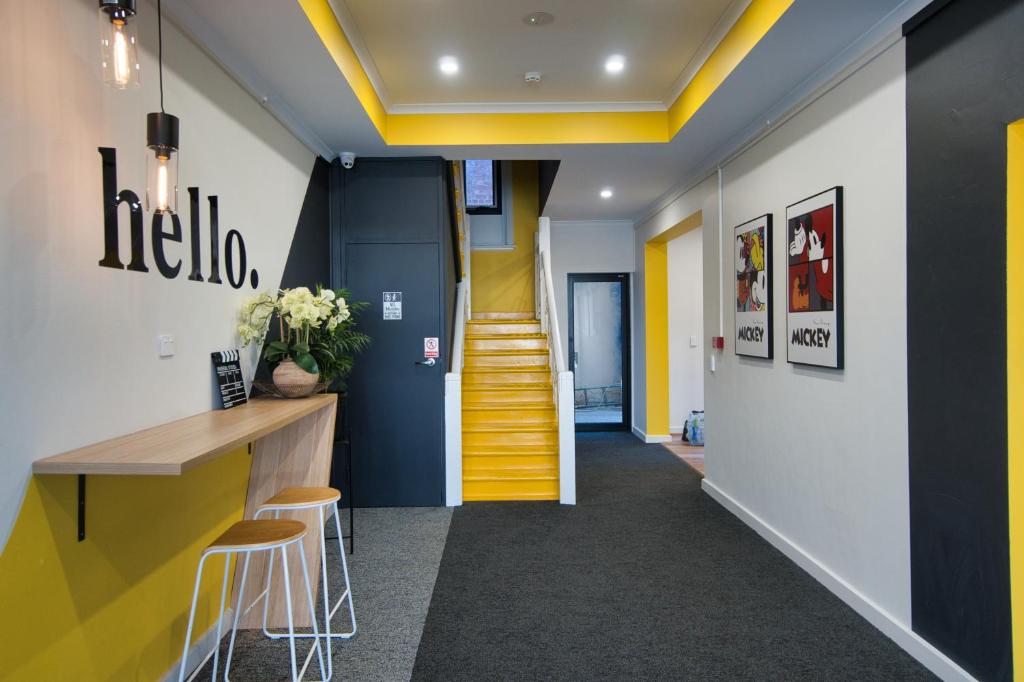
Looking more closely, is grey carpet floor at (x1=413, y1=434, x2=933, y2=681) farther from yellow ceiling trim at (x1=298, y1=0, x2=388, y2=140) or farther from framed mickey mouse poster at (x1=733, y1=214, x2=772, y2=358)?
yellow ceiling trim at (x1=298, y1=0, x2=388, y2=140)

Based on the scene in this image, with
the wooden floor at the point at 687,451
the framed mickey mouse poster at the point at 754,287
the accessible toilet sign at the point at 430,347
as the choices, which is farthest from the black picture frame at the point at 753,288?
the accessible toilet sign at the point at 430,347

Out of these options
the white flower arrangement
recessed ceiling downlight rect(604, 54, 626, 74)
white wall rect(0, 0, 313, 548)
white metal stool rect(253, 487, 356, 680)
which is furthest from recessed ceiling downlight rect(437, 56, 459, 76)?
white metal stool rect(253, 487, 356, 680)

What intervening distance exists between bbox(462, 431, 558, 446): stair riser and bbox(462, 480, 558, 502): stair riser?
1.01 ft

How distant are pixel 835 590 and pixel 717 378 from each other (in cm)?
197

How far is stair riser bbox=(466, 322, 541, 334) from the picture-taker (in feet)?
22.7

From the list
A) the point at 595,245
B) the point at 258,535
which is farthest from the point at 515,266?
the point at 258,535

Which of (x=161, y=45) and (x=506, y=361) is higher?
(x=161, y=45)

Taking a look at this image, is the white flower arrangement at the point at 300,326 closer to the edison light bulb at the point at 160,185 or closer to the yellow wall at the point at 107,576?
the yellow wall at the point at 107,576

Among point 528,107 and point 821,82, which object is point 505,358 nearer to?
point 528,107

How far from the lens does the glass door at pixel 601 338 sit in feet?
25.7

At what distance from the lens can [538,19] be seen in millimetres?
3135

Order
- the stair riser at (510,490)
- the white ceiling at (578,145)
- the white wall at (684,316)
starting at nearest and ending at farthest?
the white ceiling at (578,145)
the stair riser at (510,490)
the white wall at (684,316)

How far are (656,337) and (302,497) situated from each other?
5348 mm

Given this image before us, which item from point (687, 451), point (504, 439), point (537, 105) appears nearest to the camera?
point (537, 105)
